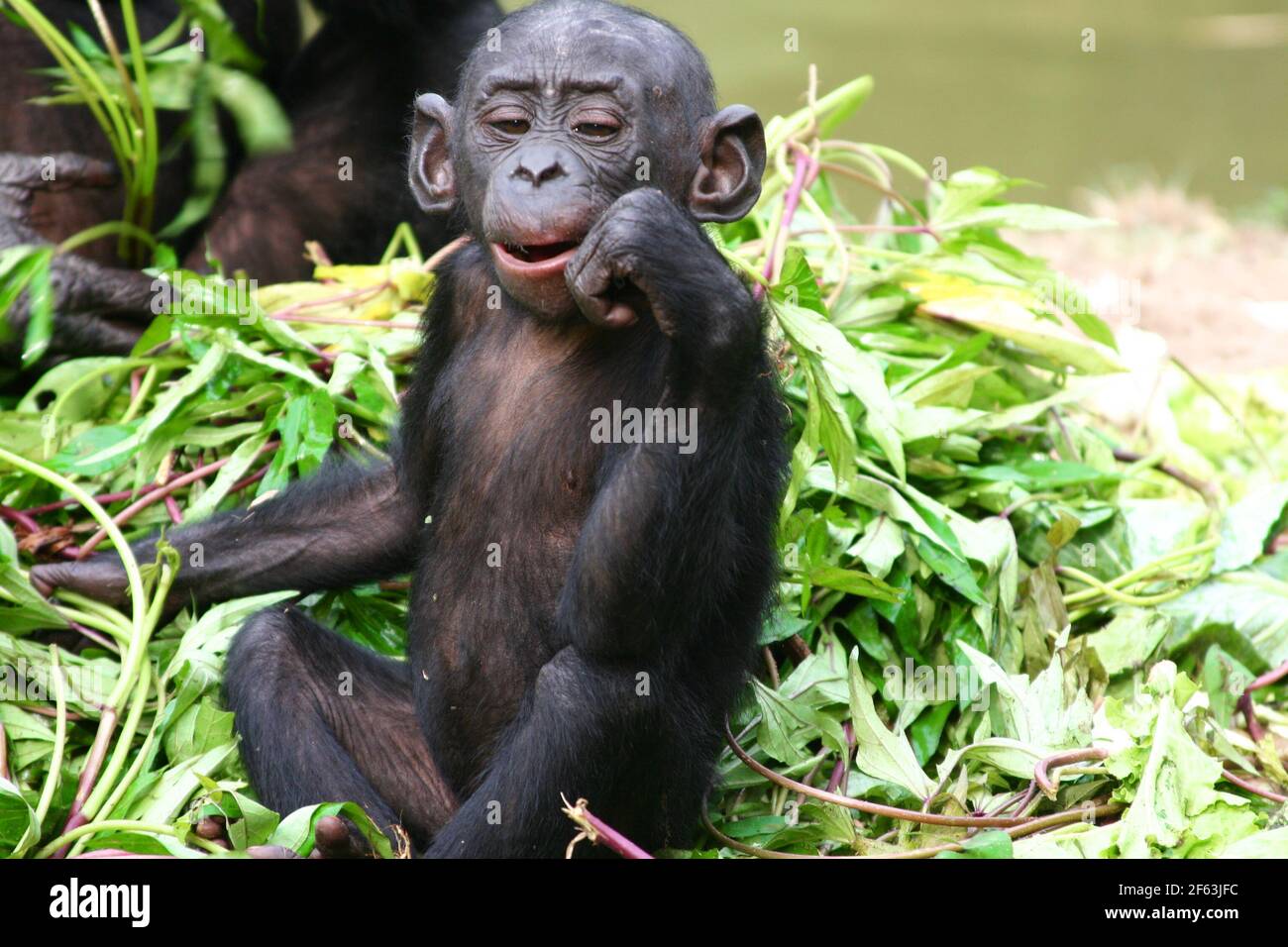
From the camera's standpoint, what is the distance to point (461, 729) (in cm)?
294

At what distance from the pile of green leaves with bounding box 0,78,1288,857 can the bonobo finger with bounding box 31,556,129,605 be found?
0.11 ft

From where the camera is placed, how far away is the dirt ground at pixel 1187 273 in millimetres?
6570

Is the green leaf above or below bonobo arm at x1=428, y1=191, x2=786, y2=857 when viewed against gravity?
below

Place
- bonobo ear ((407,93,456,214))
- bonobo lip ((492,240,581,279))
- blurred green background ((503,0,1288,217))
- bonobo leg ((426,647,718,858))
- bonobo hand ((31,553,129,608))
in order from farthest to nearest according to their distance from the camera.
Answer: blurred green background ((503,0,1288,217)) < bonobo hand ((31,553,129,608)) < bonobo ear ((407,93,456,214)) < bonobo lip ((492,240,581,279)) < bonobo leg ((426,647,718,858))

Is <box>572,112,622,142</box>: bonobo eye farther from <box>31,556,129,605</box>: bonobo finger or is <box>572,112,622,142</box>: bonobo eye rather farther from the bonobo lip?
<box>31,556,129,605</box>: bonobo finger

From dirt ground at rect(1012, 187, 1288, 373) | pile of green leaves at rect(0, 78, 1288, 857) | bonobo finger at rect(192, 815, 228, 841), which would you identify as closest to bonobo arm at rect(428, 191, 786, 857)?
pile of green leaves at rect(0, 78, 1288, 857)

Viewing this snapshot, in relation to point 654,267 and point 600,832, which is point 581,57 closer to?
point 654,267

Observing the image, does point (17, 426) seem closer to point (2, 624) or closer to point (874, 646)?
point (2, 624)

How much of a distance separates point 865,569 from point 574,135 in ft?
3.81

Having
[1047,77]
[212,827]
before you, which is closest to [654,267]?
[212,827]

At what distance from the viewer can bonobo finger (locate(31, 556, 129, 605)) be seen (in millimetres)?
3330

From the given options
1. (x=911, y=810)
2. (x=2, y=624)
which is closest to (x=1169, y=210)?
(x=911, y=810)

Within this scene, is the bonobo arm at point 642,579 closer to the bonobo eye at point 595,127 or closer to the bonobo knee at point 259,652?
the bonobo eye at point 595,127

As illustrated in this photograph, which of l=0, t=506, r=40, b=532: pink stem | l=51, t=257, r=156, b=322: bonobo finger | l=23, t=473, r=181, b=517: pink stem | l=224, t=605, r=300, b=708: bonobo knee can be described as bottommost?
l=224, t=605, r=300, b=708: bonobo knee
